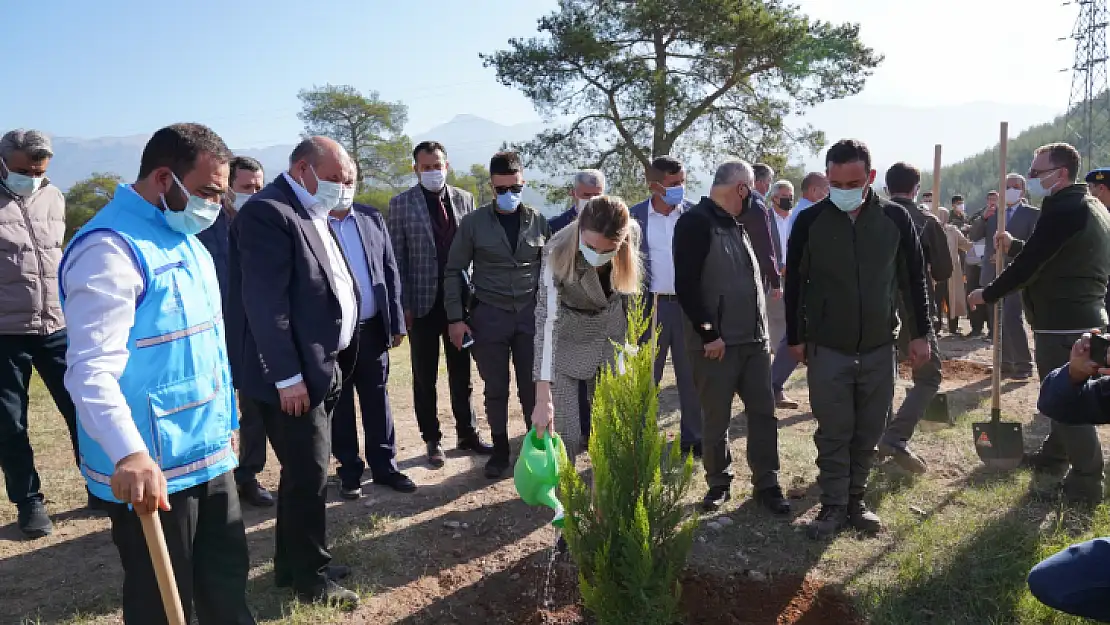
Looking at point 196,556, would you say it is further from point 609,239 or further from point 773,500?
point 773,500

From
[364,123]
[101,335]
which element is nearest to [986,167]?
[364,123]

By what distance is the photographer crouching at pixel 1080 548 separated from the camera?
2.13 m

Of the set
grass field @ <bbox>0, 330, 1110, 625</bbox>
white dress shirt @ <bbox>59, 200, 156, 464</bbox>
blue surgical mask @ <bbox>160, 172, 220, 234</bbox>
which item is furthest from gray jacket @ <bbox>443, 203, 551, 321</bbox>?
white dress shirt @ <bbox>59, 200, 156, 464</bbox>

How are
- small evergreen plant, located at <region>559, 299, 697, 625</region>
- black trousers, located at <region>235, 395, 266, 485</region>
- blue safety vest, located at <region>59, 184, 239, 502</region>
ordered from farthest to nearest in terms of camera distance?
black trousers, located at <region>235, 395, 266, 485</region>
small evergreen plant, located at <region>559, 299, 697, 625</region>
blue safety vest, located at <region>59, 184, 239, 502</region>

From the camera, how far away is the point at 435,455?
5.89 meters

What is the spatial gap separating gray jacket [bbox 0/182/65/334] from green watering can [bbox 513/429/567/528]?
3475 mm

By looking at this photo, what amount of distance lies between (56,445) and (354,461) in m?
3.53

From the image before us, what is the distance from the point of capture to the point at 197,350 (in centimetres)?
254

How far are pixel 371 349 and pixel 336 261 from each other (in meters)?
1.44

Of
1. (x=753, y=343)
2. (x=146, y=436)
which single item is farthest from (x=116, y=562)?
Answer: (x=753, y=343)

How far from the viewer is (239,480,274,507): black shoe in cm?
507

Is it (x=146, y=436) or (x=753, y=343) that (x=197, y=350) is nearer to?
(x=146, y=436)

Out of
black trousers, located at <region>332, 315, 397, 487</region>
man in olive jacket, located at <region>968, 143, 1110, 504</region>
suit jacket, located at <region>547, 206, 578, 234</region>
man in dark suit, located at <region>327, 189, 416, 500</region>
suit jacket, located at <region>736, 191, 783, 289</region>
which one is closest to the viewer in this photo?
man in olive jacket, located at <region>968, 143, 1110, 504</region>

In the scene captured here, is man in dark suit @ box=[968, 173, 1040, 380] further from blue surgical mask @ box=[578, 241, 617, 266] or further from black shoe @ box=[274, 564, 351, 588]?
black shoe @ box=[274, 564, 351, 588]
